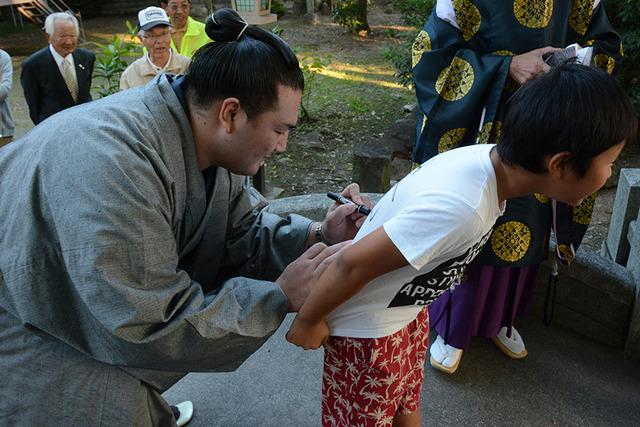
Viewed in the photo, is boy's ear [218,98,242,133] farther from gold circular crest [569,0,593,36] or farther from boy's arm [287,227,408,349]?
gold circular crest [569,0,593,36]

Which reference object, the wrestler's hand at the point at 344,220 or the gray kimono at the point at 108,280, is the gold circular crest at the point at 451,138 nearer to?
the wrestler's hand at the point at 344,220

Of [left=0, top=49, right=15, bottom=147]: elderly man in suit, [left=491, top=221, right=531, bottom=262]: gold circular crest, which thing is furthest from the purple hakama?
[left=0, top=49, right=15, bottom=147]: elderly man in suit

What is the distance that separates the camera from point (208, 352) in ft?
5.07

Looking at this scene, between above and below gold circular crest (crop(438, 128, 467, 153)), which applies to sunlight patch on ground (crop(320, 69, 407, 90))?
below

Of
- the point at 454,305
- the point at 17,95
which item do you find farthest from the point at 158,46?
the point at 17,95

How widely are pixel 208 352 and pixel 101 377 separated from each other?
0.96ft

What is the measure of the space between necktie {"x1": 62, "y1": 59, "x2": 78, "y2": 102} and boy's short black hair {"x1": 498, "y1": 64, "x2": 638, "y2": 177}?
4.29 meters

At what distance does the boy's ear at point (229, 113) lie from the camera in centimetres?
160

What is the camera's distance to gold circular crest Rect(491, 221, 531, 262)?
2.38 metres

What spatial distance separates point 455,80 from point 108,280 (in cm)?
162

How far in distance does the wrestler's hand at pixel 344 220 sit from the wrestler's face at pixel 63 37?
373cm

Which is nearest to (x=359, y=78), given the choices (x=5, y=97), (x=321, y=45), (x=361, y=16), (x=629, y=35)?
(x=321, y=45)

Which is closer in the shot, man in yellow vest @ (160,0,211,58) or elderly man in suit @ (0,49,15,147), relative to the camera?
man in yellow vest @ (160,0,211,58)

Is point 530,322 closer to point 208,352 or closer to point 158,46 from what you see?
point 208,352
